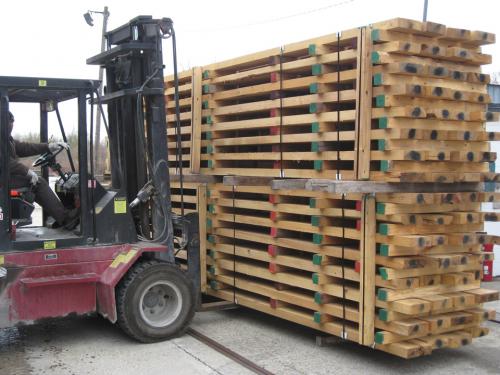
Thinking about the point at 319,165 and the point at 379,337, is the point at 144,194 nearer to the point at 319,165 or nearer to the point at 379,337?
the point at 319,165

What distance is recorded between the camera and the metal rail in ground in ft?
18.3

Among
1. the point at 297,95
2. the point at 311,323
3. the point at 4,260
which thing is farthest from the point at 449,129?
the point at 4,260

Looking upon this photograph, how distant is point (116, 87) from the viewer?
739 cm

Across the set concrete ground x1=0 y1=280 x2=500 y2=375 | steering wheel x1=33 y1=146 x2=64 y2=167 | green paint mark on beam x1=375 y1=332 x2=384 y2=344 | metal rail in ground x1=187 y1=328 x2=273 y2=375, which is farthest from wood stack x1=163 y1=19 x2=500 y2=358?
steering wheel x1=33 y1=146 x2=64 y2=167

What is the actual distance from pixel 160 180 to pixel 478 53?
3583mm

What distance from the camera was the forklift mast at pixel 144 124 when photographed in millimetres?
6848

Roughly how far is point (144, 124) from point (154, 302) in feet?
6.51

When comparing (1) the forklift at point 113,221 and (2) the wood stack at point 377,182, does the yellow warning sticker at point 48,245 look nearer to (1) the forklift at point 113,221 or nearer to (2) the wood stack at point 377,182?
(1) the forklift at point 113,221

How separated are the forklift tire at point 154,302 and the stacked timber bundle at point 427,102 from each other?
2444 millimetres

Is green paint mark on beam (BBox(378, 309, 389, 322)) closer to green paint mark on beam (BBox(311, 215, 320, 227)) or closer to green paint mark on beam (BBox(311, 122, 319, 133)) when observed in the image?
green paint mark on beam (BBox(311, 215, 320, 227))

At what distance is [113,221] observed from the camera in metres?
6.68

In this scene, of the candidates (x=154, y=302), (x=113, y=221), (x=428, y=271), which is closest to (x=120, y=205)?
(x=113, y=221)

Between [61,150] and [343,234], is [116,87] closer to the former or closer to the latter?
[61,150]

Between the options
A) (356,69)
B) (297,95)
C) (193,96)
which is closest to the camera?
(356,69)
